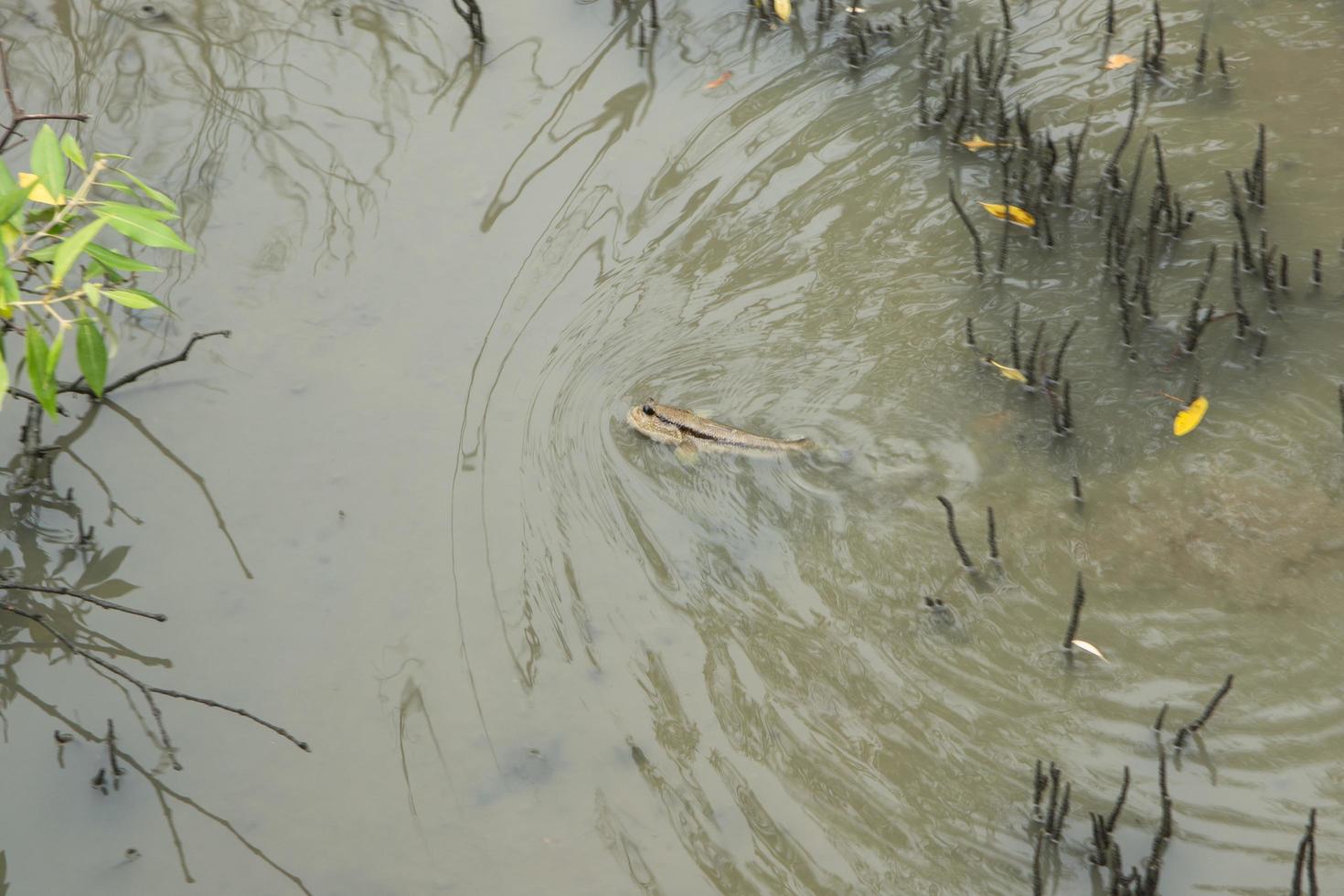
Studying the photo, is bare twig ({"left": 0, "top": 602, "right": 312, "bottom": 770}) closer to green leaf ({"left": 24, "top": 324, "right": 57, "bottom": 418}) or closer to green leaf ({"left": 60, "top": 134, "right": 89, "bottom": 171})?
green leaf ({"left": 24, "top": 324, "right": 57, "bottom": 418})

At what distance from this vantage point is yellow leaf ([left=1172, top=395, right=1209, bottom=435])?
5215mm

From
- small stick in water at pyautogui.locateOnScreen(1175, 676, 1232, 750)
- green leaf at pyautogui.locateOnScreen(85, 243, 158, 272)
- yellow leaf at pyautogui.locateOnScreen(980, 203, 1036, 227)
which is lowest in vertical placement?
small stick in water at pyautogui.locateOnScreen(1175, 676, 1232, 750)

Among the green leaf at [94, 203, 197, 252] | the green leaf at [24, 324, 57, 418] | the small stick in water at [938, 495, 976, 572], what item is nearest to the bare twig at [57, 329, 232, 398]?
the green leaf at [24, 324, 57, 418]

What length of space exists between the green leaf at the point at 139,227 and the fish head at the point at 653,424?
2.13 meters

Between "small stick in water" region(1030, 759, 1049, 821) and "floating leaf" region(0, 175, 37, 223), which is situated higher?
"floating leaf" region(0, 175, 37, 223)

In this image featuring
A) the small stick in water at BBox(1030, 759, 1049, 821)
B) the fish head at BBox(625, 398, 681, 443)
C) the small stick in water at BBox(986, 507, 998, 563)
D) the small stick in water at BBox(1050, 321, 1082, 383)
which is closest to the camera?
the small stick in water at BBox(1030, 759, 1049, 821)

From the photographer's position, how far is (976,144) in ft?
21.1

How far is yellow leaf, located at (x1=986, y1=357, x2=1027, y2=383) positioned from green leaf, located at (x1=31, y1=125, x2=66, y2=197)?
375 cm

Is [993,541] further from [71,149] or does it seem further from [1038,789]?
[71,149]

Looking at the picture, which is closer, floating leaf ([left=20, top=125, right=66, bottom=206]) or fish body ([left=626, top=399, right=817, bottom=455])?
floating leaf ([left=20, top=125, right=66, bottom=206])

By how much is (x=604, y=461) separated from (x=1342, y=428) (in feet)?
9.94

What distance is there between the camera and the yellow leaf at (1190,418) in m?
5.21

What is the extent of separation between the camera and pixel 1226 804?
4160mm

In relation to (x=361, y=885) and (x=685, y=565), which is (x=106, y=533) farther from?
(x=685, y=565)
